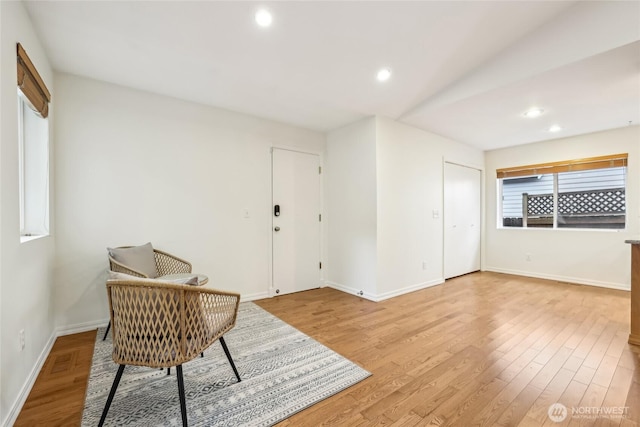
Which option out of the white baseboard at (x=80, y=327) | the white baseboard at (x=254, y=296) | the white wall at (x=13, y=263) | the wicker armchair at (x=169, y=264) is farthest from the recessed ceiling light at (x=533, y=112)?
the white baseboard at (x=80, y=327)

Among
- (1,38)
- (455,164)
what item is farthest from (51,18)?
(455,164)

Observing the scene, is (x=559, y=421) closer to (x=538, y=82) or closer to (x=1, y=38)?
(x=538, y=82)

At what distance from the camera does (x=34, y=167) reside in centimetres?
221

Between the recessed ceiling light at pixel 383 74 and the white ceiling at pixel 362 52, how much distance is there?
7cm

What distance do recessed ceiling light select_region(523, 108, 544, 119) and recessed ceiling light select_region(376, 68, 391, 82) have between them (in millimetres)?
1899

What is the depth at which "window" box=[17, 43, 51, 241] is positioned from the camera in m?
2.11

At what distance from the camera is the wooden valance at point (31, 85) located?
1673 mm

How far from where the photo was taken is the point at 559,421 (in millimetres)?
1464

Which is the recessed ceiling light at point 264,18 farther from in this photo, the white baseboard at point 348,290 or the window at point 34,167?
the white baseboard at point 348,290

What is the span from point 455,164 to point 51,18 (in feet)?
16.6

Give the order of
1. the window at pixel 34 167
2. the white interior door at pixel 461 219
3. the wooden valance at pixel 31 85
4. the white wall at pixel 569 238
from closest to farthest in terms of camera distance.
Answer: the wooden valance at pixel 31 85 → the window at pixel 34 167 → the white wall at pixel 569 238 → the white interior door at pixel 461 219

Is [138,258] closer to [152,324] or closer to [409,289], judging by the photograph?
[152,324]

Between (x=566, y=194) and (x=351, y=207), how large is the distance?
3.78 m
